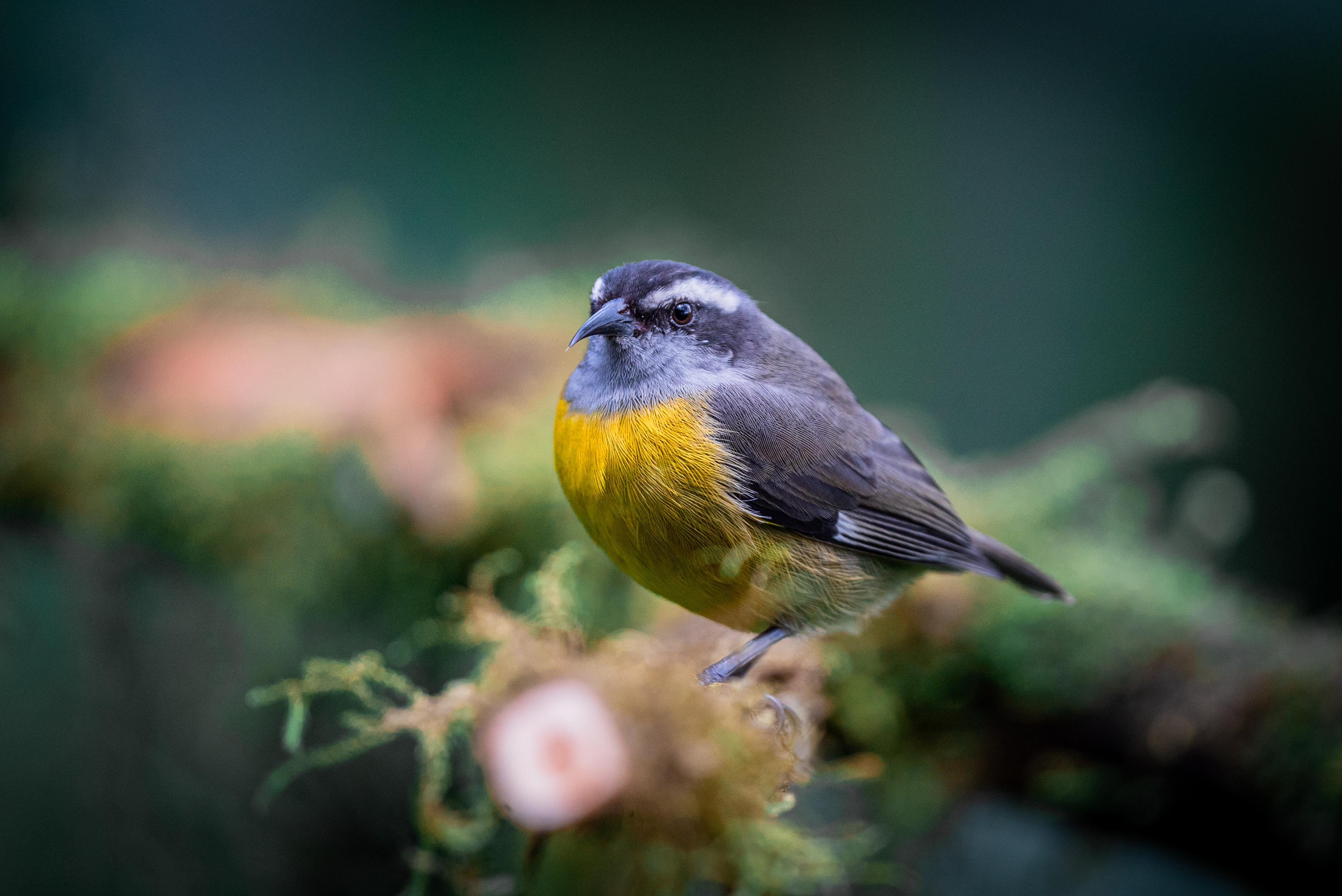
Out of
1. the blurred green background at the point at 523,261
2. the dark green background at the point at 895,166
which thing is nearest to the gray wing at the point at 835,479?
the blurred green background at the point at 523,261

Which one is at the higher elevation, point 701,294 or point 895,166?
point 895,166

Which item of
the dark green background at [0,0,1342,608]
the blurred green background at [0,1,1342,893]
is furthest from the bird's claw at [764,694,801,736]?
the dark green background at [0,0,1342,608]

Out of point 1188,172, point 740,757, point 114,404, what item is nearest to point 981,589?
point 740,757

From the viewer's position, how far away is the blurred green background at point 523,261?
312 centimetres

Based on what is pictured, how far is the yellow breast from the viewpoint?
72.2 inches

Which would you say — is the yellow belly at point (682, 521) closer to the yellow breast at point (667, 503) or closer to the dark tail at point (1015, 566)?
the yellow breast at point (667, 503)

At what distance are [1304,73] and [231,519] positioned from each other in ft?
22.4

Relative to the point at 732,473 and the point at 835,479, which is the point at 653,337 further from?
the point at 835,479

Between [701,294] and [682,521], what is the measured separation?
611mm

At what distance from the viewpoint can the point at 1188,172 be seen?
6.12m

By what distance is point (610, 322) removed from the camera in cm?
202

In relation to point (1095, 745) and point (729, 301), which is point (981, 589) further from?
point (729, 301)

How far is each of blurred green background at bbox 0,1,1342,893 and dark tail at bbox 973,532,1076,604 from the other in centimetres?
70

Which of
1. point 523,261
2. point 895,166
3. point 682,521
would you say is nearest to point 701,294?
point 682,521
